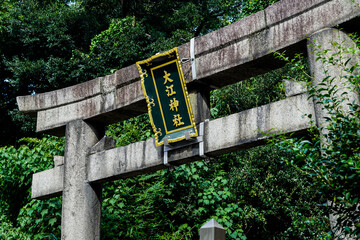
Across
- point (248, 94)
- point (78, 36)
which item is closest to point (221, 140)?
point (248, 94)

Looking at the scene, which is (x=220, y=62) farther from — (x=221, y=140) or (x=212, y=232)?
(x=212, y=232)

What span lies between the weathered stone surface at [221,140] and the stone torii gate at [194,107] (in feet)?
0.04

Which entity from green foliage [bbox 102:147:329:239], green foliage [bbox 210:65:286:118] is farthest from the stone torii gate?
green foliage [bbox 210:65:286:118]

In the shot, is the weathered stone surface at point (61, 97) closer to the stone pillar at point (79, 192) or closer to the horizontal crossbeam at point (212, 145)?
the stone pillar at point (79, 192)

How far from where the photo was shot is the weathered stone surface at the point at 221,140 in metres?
4.62

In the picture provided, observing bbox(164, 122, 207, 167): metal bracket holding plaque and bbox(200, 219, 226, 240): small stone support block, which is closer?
bbox(200, 219, 226, 240): small stone support block

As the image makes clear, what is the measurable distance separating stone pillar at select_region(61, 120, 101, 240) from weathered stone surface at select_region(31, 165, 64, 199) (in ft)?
0.74

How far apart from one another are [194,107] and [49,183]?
9.33 feet

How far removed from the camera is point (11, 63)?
14289 millimetres

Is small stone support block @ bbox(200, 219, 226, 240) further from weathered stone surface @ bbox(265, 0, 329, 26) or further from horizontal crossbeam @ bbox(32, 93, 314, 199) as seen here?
weathered stone surface @ bbox(265, 0, 329, 26)

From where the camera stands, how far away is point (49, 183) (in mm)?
6777

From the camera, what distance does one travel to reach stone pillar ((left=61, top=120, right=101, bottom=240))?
620 centimetres

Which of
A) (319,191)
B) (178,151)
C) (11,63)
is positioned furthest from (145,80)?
(11,63)

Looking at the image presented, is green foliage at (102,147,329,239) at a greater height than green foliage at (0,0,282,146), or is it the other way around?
green foliage at (0,0,282,146)
